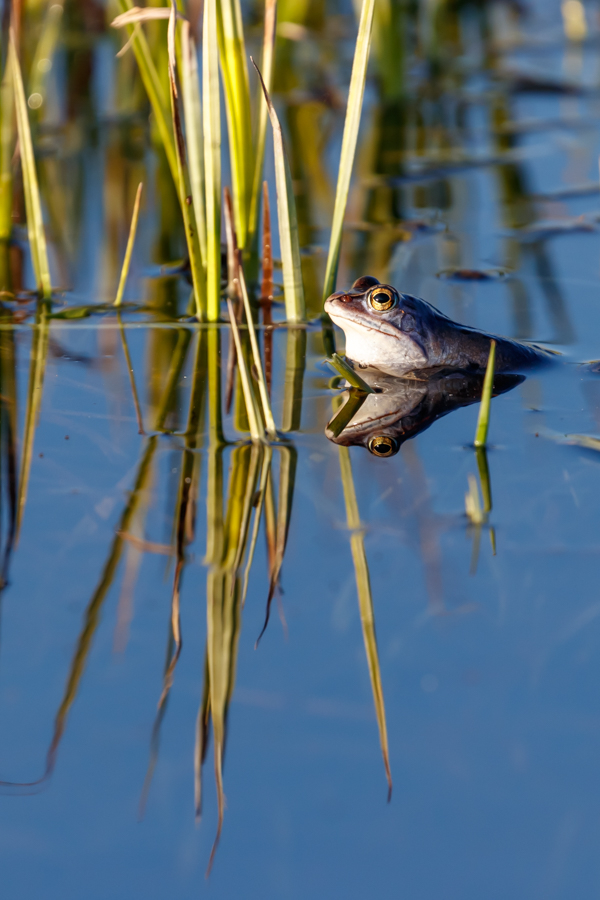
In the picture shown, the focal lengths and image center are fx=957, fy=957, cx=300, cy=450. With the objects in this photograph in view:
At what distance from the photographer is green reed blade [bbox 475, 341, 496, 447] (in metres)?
3.12

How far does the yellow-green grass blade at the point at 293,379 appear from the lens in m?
3.92

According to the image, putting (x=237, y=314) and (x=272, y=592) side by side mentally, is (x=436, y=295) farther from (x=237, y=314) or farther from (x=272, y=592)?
(x=272, y=592)

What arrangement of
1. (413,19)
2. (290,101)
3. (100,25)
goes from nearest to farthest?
(290,101) → (100,25) → (413,19)

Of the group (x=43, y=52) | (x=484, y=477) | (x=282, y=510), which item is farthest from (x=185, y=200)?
(x=43, y=52)

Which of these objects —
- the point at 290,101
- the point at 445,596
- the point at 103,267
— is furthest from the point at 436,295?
the point at 290,101

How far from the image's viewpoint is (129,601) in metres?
2.73

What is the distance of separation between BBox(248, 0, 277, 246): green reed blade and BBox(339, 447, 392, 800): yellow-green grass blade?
1.86 metres

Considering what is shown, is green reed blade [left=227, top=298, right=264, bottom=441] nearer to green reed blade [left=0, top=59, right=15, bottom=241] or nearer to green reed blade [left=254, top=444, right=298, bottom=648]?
green reed blade [left=254, top=444, right=298, bottom=648]

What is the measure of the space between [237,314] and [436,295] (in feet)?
3.74

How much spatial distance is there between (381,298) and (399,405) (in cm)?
47

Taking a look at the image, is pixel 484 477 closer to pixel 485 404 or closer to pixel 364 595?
pixel 485 404

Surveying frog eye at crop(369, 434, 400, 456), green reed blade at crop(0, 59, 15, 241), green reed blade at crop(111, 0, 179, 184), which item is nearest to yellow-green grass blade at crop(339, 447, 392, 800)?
frog eye at crop(369, 434, 400, 456)

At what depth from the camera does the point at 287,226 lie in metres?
4.29

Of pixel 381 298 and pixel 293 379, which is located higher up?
pixel 381 298
